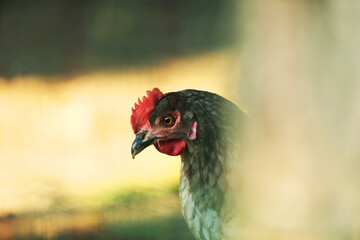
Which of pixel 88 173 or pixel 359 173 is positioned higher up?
pixel 359 173

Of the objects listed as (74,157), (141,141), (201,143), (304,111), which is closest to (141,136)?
(141,141)

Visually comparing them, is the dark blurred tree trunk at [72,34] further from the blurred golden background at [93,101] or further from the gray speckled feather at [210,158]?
the gray speckled feather at [210,158]

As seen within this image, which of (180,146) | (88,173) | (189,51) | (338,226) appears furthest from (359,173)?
(88,173)

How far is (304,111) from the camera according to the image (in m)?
0.47

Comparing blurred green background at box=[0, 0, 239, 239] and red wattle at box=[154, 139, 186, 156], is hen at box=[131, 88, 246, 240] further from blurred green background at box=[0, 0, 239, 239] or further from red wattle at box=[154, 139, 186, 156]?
blurred green background at box=[0, 0, 239, 239]

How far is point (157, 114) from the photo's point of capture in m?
1.50

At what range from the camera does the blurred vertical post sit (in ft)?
1.44

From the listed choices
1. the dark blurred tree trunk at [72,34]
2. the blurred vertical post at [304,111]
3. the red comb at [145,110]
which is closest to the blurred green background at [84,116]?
the dark blurred tree trunk at [72,34]

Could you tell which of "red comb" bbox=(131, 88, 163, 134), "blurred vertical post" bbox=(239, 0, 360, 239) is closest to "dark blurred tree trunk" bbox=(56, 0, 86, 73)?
"red comb" bbox=(131, 88, 163, 134)

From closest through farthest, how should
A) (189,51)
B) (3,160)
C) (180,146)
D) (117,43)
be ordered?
(180,146)
(189,51)
(117,43)
(3,160)

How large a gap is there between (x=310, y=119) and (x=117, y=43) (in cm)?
214

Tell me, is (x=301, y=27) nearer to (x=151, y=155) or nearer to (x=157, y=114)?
(x=157, y=114)

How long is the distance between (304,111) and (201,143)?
985 millimetres

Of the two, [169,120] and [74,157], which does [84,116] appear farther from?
[169,120]
